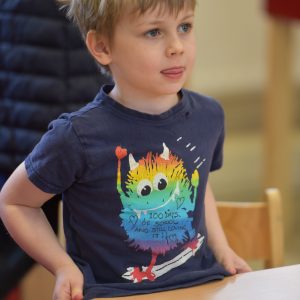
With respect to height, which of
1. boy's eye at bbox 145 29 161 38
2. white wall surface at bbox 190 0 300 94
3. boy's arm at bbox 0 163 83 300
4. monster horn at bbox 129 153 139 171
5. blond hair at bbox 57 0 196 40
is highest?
blond hair at bbox 57 0 196 40

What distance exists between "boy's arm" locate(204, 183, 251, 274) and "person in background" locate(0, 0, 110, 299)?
40cm

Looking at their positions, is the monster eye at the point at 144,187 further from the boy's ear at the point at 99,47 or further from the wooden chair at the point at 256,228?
the wooden chair at the point at 256,228

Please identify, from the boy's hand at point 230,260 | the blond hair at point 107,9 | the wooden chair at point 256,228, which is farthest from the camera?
the wooden chair at point 256,228

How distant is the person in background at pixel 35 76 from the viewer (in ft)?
5.41

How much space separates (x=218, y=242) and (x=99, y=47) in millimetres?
406

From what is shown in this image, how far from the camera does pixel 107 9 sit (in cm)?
120

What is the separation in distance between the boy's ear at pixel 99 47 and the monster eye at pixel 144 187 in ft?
0.65

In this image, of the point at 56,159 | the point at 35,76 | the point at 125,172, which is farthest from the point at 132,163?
the point at 35,76

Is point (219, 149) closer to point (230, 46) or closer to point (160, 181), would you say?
point (160, 181)

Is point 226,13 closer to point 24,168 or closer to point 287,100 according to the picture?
point 287,100

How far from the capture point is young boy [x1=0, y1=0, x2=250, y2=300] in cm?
121

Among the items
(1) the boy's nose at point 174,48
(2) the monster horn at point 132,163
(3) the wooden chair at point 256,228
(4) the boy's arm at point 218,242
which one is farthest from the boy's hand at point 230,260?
(1) the boy's nose at point 174,48

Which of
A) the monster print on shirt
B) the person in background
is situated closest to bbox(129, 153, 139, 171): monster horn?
the monster print on shirt

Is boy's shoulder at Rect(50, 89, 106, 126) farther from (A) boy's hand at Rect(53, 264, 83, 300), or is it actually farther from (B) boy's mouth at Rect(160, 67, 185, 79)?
(A) boy's hand at Rect(53, 264, 83, 300)
